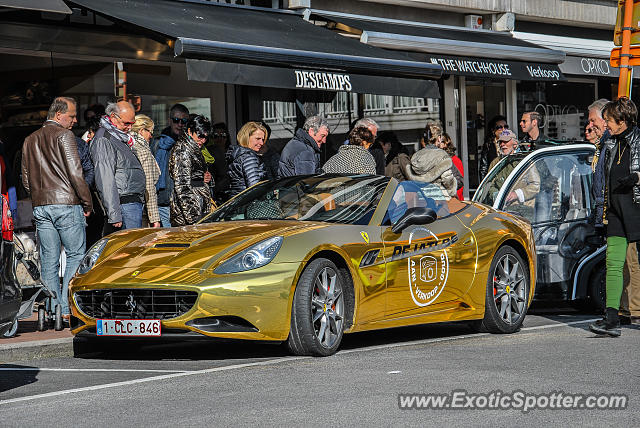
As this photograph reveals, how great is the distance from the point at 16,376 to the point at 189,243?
1532 mm

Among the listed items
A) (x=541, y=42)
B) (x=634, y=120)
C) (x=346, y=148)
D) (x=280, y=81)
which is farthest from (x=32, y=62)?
(x=541, y=42)

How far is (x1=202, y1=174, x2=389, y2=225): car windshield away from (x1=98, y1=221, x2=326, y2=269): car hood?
288 mm

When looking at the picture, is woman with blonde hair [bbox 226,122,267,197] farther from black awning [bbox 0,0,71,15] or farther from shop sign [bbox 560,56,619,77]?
shop sign [bbox 560,56,619,77]

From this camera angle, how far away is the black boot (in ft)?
32.1

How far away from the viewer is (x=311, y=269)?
8.57m

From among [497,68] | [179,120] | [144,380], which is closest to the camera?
[144,380]

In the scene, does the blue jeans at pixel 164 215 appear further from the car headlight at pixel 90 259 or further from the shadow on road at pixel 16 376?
the shadow on road at pixel 16 376

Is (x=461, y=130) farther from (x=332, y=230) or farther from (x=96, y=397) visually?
(x=96, y=397)

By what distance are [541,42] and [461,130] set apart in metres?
2.54

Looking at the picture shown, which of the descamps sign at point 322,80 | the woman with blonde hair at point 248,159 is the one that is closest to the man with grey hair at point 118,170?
the woman with blonde hair at point 248,159

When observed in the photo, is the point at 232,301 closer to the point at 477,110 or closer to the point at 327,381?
the point at 327,381


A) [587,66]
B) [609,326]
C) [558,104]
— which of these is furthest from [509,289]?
[558,104]

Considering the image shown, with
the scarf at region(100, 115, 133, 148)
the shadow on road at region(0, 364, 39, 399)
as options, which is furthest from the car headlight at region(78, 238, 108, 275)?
the scarf at region(100, 115, 133, 148)

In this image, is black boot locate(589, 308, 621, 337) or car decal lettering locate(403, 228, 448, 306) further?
black boot locate(589, 308, 621, 337)
